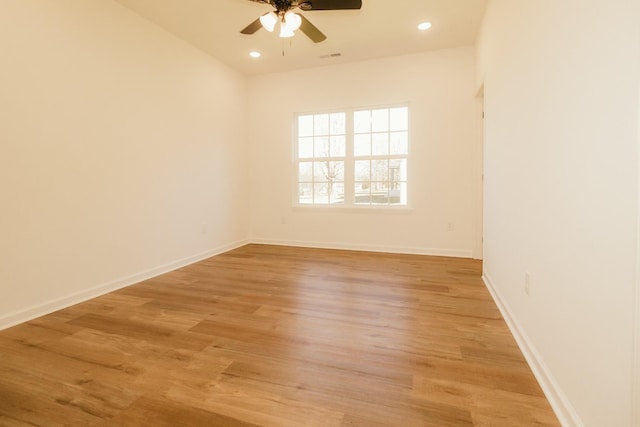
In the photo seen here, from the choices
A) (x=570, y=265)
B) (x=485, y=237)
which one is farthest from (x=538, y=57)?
(x=485, y=237)

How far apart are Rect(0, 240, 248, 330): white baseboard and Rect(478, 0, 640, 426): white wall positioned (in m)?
3.38

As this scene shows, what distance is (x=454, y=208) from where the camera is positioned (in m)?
4.11

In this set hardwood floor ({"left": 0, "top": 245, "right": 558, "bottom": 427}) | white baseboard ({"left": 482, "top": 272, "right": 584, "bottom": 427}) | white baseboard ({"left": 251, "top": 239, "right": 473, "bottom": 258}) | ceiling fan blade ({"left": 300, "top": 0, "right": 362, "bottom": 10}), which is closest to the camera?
white baseboard ({"left": 482, "top": 272, "right": 584, "bottom": 427})

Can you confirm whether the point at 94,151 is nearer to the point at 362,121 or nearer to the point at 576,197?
the point at 362,121

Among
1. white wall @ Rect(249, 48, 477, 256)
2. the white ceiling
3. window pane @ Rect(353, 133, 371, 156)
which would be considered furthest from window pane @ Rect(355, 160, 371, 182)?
the white ceiling

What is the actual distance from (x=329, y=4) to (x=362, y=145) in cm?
232

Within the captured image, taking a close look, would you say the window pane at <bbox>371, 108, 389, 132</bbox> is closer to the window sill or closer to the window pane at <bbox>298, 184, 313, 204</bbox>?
the window sill


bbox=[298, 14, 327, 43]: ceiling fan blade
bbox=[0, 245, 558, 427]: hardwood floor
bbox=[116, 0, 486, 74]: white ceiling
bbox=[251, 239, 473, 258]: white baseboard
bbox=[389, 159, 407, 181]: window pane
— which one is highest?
bbox=[116, 0, 486, 74]: white ceiling

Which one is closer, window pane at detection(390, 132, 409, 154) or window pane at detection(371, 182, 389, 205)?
window pane at detection(390, 132, 409, 154)

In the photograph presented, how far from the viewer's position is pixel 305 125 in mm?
4910

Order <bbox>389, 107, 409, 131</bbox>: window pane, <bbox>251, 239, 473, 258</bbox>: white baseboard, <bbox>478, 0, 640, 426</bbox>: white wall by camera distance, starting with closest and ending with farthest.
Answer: <bbox>478, 0, 640, 426</bbox>: white wall < <bbox>251, 239, 473, 258</bbox>: white baseboard < <bbox>389, 107, 409, 131</bbox>: window pane

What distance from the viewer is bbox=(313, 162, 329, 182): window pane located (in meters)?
4.83

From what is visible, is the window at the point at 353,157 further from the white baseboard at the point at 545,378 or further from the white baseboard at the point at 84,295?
the white baseboard at the point at 545,378

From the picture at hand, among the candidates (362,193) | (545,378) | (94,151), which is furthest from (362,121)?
(545,378)
